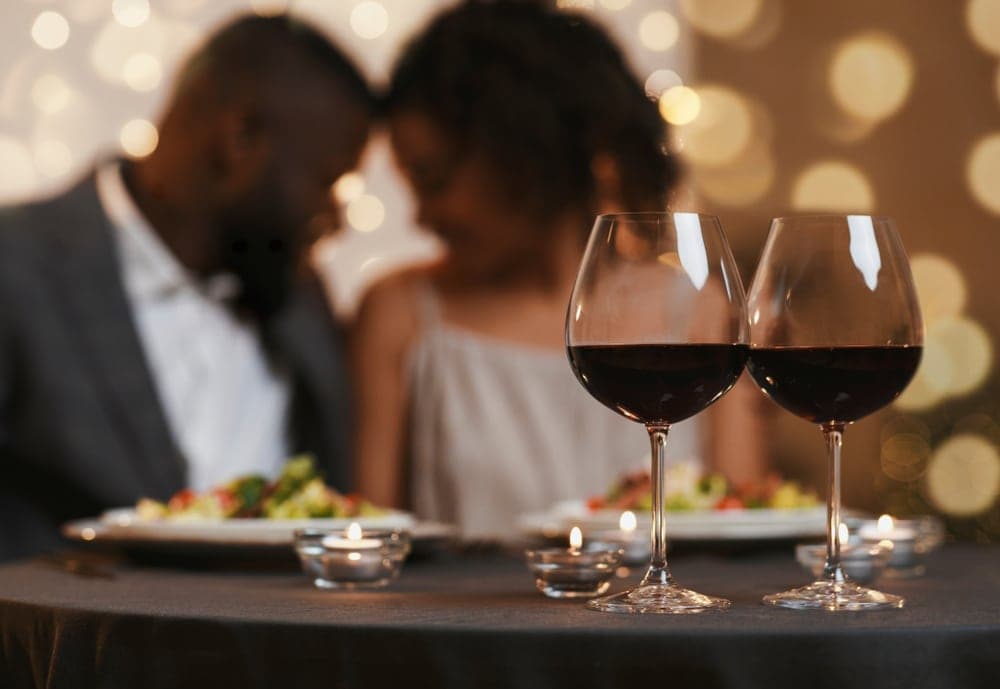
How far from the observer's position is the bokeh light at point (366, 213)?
12.1ft

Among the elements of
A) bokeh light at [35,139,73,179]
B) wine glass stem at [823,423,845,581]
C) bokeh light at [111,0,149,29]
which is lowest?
wine glass stem at [823,423,845,581]

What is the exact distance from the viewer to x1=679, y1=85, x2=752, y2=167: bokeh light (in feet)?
12.5

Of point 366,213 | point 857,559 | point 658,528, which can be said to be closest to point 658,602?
point 658,528

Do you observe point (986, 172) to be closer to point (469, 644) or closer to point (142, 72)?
point (142, 72)

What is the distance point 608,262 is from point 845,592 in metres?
0.28

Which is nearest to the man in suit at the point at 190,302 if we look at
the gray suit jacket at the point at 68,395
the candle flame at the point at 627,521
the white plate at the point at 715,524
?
the gray suit jacket at the point at 68,395

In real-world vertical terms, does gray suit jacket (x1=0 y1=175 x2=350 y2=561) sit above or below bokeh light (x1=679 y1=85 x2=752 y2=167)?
below

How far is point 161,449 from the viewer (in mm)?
2369

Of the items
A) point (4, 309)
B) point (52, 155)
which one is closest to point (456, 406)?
point (4, 309)

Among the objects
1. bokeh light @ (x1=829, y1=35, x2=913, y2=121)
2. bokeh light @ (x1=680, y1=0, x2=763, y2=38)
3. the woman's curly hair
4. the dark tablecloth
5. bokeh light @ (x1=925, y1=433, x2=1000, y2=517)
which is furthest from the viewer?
bokeh light @ (x1=680, y1=0, x2=763, y2=38)

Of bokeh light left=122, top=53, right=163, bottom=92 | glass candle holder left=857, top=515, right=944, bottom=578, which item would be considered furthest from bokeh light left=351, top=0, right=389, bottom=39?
glass candle holder left=857, top=515, right=944, bottom=578

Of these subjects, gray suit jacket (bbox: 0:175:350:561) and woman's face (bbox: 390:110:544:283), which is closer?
gray suit jacket (bbox: 0:175:350:561)

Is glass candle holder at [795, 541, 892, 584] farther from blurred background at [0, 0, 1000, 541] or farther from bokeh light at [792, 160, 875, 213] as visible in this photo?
bokeh light at [792, 160, 875, 213]

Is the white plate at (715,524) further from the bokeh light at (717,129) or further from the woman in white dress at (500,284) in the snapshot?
the bokeh light at (717,129)
